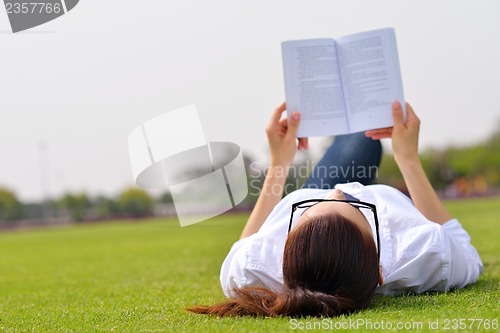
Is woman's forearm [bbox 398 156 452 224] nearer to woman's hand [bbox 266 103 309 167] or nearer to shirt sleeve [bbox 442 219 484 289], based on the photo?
shirt sleeve [bbox 442 219 484 289]

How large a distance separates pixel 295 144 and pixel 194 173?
13.2 ft

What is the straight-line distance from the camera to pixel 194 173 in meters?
7.40

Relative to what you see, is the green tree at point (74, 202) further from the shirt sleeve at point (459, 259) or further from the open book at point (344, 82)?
the shirt sleeve at point (459, 259)

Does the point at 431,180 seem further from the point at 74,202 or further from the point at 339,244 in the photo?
the point at 339,244

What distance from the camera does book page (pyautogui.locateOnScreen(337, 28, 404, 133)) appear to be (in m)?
3.49

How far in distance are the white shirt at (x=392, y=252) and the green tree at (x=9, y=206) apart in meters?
58.5

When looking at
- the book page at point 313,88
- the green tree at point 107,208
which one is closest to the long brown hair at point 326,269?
the book page at point 313,88

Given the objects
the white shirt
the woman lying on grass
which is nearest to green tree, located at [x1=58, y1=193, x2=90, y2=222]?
the woman lying on grass

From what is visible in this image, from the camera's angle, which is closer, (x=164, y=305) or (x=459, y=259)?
(x=459, y=259)

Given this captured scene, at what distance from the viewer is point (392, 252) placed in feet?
9.70

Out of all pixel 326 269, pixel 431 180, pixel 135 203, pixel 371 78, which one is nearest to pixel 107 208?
pixel 135 203

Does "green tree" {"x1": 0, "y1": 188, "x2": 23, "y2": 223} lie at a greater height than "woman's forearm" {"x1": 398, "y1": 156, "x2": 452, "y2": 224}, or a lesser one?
lesser

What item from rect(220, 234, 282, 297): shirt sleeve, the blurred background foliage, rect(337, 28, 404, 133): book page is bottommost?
the blurred background foliage

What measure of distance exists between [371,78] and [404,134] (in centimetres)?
37
